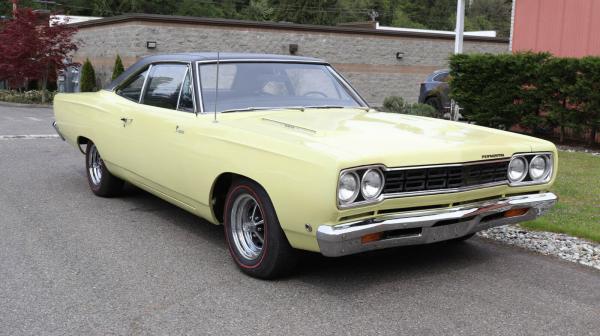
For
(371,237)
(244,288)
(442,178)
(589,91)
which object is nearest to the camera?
(371,237)

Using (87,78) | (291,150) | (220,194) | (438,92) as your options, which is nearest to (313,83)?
(220,194)

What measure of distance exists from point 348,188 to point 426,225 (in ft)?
1.95

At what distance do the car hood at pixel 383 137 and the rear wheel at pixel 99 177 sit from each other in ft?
7.85

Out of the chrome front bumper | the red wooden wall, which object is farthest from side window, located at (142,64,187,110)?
the red wooden wall

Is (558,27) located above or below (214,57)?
above

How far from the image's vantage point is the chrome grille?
13.2 feet

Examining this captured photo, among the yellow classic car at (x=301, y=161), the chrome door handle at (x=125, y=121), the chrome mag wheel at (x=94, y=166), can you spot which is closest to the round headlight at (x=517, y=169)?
the yellow classic car at (x=301, y=161)

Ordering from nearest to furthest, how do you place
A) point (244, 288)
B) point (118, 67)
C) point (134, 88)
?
point (244, 288), point (134, 88), point (118, 67)

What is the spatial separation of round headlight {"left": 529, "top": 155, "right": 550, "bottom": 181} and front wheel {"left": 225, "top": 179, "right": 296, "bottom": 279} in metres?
1.88

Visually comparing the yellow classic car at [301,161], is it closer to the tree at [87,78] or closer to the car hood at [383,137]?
the car hood at [383,137]

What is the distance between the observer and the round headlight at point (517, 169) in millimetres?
4641

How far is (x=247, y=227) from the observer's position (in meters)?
4.64

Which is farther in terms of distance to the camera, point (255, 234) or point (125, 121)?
point (125, 121)

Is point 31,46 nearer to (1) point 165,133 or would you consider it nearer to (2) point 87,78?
(2) point 87,78
